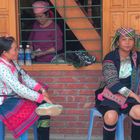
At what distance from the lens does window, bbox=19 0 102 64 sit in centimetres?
550

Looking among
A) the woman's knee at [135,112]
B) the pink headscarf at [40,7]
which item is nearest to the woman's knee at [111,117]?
the woman's knee at [135,112]

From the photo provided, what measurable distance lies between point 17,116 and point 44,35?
4.78ft

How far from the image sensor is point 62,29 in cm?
582

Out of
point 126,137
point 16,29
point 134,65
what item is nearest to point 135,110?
point 134,65

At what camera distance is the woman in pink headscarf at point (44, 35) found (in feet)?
18.3

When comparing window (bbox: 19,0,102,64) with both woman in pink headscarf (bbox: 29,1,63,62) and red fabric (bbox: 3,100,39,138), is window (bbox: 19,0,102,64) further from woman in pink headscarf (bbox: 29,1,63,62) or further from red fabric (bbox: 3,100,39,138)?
red fabric (bbox: 3,100,39,138)

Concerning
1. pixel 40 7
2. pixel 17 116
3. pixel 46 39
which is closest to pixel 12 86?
pixel 17 116

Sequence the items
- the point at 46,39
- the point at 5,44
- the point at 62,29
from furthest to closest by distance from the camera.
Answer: the point at 62,29, the point at 46,39, the point at 5,44

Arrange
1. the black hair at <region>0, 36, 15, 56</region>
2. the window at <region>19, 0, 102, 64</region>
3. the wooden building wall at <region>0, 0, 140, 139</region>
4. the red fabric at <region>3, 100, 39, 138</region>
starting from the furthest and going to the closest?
the window at <region>19, 0, 102, 64</region> < the wooden building wall at <region>0, 0, 140, 139</region> < the black hair at <region>0, 36, 15, 56</region> < the red fabric at <region>3, 100, 39, 138</region>

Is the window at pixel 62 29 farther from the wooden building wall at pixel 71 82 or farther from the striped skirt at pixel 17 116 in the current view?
the striped skirt at pixel 17 116

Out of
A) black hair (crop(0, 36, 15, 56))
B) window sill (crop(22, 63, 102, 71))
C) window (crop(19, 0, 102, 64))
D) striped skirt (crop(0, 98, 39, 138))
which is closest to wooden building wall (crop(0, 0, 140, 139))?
window sill (crop(22, 63, 102, 71))

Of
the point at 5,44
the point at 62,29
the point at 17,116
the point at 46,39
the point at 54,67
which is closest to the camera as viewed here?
the point at 17,116

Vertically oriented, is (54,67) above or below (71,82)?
above

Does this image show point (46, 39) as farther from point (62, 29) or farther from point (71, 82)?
point (71, 82)
